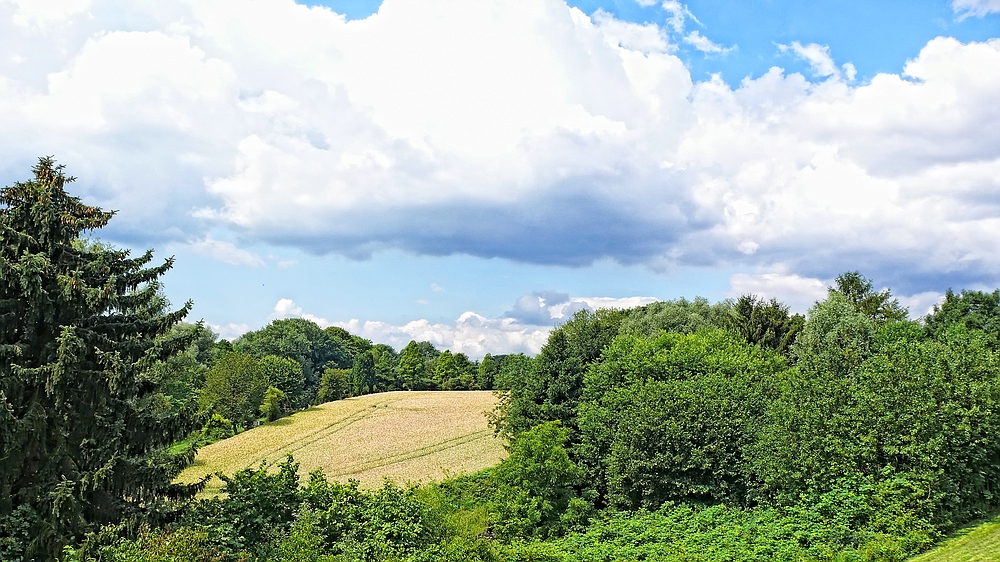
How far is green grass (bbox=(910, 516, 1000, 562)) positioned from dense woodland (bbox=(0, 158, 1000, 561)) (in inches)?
26.5

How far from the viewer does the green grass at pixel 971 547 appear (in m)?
15.3

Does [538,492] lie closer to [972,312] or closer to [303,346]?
[972,312]

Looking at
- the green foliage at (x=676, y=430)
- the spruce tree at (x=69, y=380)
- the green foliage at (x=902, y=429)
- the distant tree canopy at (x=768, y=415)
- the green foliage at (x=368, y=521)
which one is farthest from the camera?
the green foliage at (x=676, y=430)

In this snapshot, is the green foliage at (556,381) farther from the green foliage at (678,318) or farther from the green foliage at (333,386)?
the green foliage at (333,386)

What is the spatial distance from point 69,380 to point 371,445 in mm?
37255

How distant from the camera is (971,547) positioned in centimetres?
1650

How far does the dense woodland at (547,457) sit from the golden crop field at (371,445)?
1051cm

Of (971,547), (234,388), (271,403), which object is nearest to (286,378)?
(271,403)

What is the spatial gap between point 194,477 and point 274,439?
44.3ft

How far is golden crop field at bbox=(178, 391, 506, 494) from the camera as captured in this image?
42.8m

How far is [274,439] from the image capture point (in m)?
55.3

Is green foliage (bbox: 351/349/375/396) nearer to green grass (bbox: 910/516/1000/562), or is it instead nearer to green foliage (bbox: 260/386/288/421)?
green foliage (bbox: 260/386/288/421)

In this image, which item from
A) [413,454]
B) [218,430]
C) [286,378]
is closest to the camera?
[413,454]

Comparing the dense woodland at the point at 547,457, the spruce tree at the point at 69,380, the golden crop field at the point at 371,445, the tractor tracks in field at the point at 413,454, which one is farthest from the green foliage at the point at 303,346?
the spruce tree at the point at 69,380
